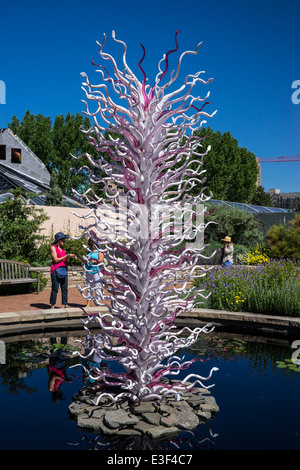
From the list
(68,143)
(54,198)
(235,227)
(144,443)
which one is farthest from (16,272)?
(68,143)

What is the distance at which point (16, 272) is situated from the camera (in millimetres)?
10578

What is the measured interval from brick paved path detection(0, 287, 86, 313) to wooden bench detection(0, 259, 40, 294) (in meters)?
0.37

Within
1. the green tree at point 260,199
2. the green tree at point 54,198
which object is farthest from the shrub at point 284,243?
the green tree at point 260,199

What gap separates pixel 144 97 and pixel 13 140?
24613 millimetres

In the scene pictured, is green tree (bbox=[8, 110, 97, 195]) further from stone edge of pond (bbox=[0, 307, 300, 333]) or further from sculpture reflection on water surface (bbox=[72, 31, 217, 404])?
sculpture reflection on water surface (bbox=[72, 31, 217, 404])

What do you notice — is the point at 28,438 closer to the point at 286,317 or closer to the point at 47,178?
the point at 286,317

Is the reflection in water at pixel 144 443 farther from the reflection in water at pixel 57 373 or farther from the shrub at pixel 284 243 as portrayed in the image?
the shrub at pixel 284 243

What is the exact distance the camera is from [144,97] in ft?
12.2

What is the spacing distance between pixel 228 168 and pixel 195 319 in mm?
31687

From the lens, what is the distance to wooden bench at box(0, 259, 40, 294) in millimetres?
10055

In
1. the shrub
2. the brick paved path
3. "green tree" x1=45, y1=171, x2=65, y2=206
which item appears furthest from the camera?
"green tree" x1=45, y1=171, x2=65, y2=206

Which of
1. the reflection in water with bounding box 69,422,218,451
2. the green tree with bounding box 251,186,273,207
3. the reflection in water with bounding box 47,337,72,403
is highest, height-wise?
the green tree with bounding box 251,186,273,207

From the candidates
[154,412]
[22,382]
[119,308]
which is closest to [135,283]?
[119,308]

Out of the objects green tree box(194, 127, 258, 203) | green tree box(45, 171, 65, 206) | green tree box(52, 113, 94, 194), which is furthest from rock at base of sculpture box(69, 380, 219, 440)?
green tree box(52, 113, 94, 194)
